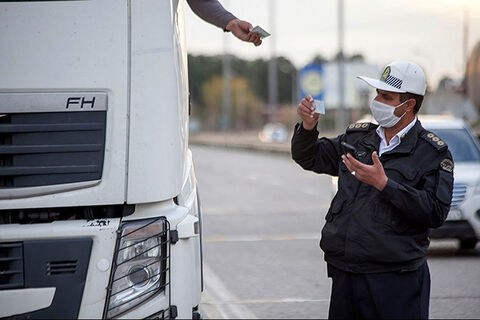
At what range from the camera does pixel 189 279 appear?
5.07 m

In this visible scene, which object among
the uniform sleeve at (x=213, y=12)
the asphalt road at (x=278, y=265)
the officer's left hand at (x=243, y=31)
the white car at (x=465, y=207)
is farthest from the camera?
the white car at (x=465, y=207)

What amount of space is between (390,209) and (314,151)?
65 centimetres

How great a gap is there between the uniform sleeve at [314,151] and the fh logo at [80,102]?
1.11 meters

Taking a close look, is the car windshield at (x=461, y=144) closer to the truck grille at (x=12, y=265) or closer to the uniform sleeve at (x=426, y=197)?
the uniform sleeve at (x=426, y=197)

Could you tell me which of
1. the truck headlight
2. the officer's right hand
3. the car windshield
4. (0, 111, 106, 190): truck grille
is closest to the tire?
the car windshield

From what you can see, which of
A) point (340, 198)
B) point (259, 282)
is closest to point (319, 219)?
point (259, 282)

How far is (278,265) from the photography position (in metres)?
12.2

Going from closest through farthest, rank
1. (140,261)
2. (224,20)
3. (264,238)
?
1. (140,261)
2. (224,20)
3. (264,238)

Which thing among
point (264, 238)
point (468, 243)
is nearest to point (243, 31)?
point (468, 243)

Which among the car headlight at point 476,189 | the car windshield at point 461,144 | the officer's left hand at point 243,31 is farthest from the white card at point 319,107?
the car windshield at point 461,144

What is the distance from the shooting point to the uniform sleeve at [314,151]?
538cm

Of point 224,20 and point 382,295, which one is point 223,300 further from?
point 382,295

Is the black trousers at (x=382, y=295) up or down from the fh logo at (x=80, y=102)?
down

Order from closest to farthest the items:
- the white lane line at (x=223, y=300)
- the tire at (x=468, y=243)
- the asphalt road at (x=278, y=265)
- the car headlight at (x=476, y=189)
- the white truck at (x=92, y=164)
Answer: the white truck at (x=92, y=164) → the white lane line at (x=223, y=300) → the asphalt road at (x=278, y=265) → the car headlight at (x=476, y=189) → the tire at (x=468, y=243)
